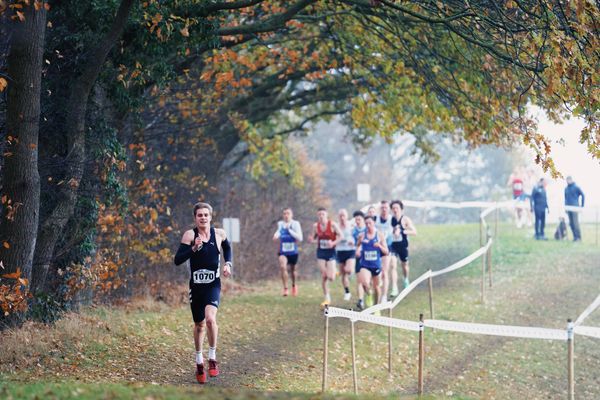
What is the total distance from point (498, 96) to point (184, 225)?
9.68 m

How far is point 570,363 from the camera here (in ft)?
31.3

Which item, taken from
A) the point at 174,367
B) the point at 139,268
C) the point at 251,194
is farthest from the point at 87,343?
the point at 251,194

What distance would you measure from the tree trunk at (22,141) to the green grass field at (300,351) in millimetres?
1281

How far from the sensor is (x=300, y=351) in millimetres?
15195

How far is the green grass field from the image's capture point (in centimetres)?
1132

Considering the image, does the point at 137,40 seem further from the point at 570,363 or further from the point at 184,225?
the point at 184,225

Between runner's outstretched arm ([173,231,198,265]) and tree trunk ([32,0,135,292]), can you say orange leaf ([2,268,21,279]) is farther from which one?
runner's outstretched arm ([173,231,198,265])

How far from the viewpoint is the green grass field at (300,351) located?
37.1 ft

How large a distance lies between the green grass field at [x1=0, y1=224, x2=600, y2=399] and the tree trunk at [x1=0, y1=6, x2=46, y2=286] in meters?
1.28


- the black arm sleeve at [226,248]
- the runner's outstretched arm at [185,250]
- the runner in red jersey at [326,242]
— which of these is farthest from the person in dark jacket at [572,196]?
the runner's outstretched arm at [185,250]

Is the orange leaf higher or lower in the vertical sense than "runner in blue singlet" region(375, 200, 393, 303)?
lower

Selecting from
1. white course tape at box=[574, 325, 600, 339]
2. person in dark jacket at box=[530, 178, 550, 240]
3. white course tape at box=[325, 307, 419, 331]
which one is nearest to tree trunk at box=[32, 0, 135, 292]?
white course tape at box=[325, 307, 419, 331]

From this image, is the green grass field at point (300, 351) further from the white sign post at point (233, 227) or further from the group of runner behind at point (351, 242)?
the white sign post at point (233, 227)

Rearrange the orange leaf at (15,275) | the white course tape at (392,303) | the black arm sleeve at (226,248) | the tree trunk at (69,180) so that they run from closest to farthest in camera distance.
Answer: the black arm sleeve at (226,248), the orange leaf at (15,275), the white course tape at (392,303), the tree trunk at (69,180)
